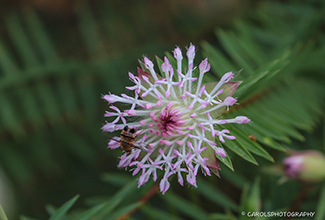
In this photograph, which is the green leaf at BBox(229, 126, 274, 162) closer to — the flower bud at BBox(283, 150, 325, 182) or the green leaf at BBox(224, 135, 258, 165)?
the green leaf at BBox(224, 135, 258, 165)

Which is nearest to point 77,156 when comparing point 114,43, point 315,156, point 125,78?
point 125,78

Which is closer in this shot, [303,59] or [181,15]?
[303,59]

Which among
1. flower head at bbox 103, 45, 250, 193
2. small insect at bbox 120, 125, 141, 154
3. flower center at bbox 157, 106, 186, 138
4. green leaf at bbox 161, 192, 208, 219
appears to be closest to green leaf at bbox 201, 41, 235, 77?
flower head at bbox 103, 45, 250, 193

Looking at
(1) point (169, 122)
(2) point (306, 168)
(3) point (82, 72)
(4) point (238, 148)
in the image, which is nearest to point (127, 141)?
(1) point (169, 122)

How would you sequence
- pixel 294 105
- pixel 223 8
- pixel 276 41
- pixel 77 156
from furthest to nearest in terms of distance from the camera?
pixel 223 8 → pixel 77 156 → pixel 276 41 → pixel 294 105

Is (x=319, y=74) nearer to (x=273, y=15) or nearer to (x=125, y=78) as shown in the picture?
(x=273, y=15)

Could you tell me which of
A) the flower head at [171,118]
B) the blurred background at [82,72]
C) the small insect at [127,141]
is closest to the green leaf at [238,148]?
the flower head at [171,118]

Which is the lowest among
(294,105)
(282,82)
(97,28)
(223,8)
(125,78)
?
(294,105)
